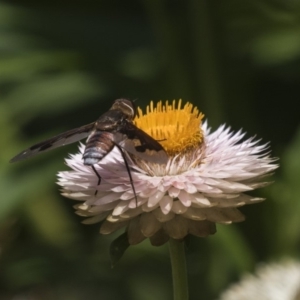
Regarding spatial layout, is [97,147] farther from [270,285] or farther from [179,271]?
[270,285]

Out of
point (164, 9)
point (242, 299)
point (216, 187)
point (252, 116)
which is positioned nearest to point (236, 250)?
point (242, 299)

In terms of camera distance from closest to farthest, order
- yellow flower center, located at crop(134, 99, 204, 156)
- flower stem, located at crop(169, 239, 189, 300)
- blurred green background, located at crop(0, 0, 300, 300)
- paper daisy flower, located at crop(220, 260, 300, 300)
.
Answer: flower stem, located at crop(169, 239, 189, 300) < yellow flower center, located at crop(134, 99, 204, 156) < paper daisy flower, located at crop(220, 260, 300, 300) < blurred green background, located at crop(0, 0, 300, 300)

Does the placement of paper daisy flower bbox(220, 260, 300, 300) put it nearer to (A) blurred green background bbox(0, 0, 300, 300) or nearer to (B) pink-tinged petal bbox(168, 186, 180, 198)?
(A) blurred green background bbox(0, 0, 300, 300)

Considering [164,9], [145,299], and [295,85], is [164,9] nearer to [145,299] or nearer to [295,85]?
[295,85]

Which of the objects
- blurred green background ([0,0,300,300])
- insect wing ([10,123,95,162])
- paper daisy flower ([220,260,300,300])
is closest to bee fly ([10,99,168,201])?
insect wing ([10,123,95,162])

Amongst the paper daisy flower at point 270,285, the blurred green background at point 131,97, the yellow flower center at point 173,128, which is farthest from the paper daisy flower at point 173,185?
the blurred green background at point 131,97

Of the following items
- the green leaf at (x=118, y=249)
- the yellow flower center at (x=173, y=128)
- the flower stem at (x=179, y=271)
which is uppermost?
the yellow flower center at (x=173, y=128)

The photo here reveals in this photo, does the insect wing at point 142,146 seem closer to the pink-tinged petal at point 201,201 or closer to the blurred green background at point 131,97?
the pink-tinged petal at point 201,201
